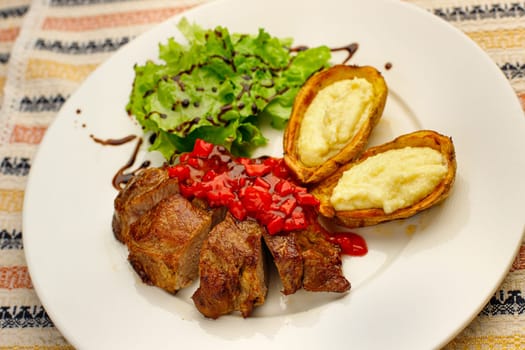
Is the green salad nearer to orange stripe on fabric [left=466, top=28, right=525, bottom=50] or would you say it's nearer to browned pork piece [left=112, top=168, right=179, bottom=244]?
browned pork piece [left=112, top=168, right=179, bottom=244]

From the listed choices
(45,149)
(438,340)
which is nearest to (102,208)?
(45,149)

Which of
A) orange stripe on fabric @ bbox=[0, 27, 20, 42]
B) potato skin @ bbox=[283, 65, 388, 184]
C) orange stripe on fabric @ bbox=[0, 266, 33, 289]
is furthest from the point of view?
orange stripe on fabric @ bbox=[0, 27, 20, 42]

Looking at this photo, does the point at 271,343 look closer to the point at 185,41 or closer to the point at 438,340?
the point at 438,340

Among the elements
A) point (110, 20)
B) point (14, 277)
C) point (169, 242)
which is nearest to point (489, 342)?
point (169, 242)

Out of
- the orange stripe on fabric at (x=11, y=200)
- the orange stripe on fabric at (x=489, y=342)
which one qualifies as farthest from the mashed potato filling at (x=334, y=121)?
the orange stripe on fabric at (x=11, y=200)

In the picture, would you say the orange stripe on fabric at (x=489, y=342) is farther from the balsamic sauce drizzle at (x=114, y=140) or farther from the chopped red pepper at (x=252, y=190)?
the balsamic sauce drizzle at (x=114, y=140)

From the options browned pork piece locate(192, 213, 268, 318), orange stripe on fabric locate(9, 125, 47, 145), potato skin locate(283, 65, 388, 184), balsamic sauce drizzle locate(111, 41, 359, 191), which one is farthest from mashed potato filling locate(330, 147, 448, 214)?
orange stripe on fabric locate(9, 125, 47, 145)

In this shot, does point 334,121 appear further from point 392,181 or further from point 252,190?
point 252,190
